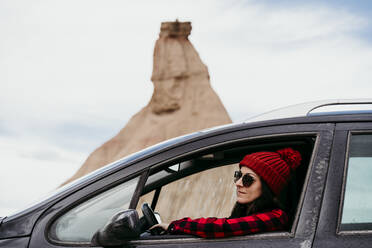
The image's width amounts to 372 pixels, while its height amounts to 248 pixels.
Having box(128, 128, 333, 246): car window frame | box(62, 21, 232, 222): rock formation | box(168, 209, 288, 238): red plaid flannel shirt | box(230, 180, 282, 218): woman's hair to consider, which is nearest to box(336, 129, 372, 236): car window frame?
box(128, 128, 333, 246): car window frame

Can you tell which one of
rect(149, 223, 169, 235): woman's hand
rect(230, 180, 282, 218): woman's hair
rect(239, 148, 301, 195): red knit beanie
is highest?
rect(239, 148, 301, 195): red knit beanie

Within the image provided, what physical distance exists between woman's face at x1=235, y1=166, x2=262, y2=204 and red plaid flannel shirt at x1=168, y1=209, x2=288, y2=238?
0.20 metres

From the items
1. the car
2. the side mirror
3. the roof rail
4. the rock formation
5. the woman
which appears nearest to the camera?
the side mirror

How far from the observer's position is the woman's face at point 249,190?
2494mm

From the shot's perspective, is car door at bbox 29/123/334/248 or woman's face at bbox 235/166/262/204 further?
woman's face at bbox 235/166/262/204

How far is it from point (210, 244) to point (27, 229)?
2.55 feet

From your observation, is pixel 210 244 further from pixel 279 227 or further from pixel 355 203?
pixel 355 203

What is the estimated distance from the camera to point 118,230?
6.72 feet

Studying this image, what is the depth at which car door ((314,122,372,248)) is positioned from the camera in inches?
83.3

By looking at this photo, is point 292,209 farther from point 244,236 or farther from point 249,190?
point 244,236

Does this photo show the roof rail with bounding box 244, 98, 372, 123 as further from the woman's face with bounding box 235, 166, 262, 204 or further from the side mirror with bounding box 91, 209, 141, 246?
the side mirror with bounding box 91, 209, 141, 246

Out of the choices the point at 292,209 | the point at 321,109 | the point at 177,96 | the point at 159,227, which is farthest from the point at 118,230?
the point at 177,96

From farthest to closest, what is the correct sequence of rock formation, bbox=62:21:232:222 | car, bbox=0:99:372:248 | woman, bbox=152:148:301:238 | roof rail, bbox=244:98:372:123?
rock formation, bbox=62:21:232:222, roof rail, bbox=244:98:372:123, woman, bbox=152:148:301:238, car, bbox=0:99:372:248

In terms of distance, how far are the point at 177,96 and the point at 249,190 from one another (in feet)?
112
